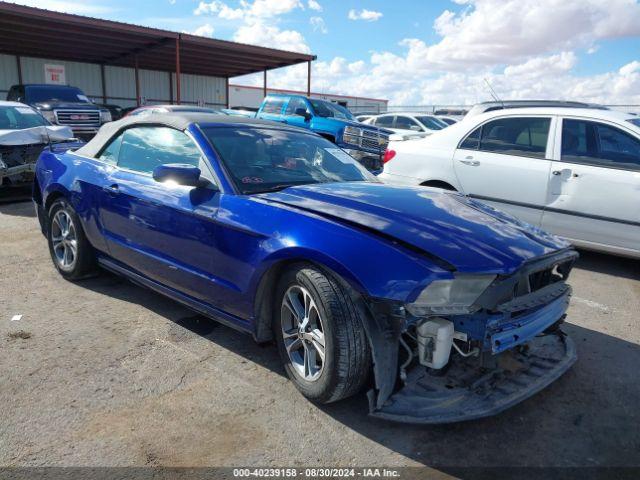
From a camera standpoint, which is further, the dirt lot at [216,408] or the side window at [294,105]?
the side window at [294,105]

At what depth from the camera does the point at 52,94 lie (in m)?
14.6

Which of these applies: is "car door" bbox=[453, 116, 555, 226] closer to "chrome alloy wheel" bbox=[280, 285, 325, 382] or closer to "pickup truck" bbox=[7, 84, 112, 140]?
"chrome alloy wheel" bbox=[280, 285, 325, 382]

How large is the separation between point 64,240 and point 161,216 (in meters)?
1.64

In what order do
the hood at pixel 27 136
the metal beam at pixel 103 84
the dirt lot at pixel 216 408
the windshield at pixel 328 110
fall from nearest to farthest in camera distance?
the dirt lot at pixel 216 408 < the hood at pixel 27 136 < the windshield at pixel 328 110 < the metal beam at pixel 103 84

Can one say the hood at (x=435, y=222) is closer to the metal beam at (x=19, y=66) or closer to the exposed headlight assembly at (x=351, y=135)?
the exposed headlight assembly at (x=351, y=135)

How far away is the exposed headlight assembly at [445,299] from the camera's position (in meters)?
2.39

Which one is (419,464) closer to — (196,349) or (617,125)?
(196,349)

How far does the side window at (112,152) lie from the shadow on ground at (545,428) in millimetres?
1838

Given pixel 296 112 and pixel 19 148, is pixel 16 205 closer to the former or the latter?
pixel 19 148

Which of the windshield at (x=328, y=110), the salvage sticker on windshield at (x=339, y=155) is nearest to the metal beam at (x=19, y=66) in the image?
the windshield at (x=328, y=110)

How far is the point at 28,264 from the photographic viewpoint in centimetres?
506

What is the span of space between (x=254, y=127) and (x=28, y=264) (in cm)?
289

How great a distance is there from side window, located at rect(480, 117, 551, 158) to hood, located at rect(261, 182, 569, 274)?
2555mm

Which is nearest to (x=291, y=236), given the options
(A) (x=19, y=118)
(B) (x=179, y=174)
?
(B) (x=179, y=174)
